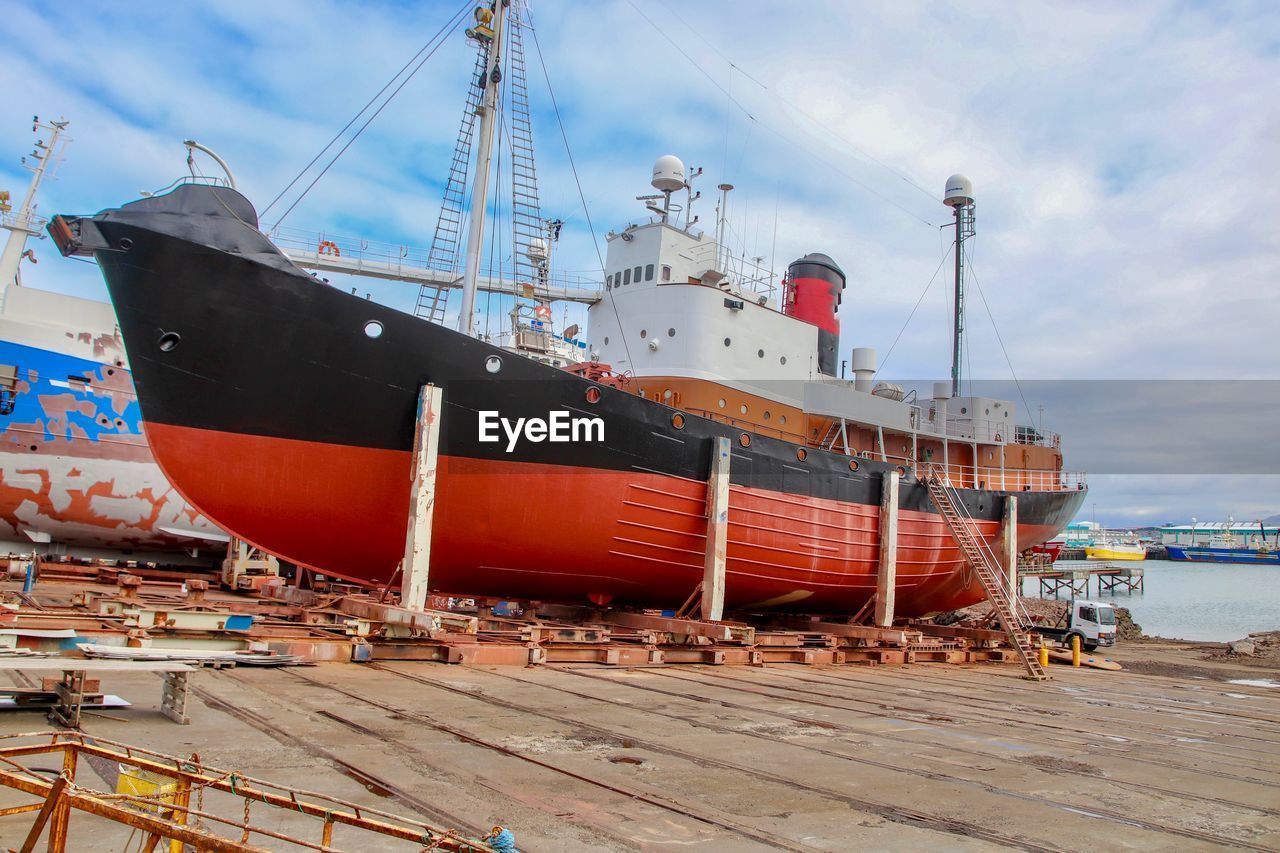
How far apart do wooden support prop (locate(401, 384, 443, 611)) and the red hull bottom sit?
0.61 m

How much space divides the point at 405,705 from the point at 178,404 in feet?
14.7

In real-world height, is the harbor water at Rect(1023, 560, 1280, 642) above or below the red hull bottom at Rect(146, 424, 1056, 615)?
below

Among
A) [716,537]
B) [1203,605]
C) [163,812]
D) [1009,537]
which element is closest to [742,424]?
[716,537]

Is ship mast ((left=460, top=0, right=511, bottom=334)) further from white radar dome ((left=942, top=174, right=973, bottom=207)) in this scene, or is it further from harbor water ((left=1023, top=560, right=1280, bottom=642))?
harbor water ((left=1023, top=560, right=1280, bottom=642))

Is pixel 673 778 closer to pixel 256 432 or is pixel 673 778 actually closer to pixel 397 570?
pixel 397 570

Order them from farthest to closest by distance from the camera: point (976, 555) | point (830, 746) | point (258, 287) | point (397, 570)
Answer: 1. point (976, 555)
2. point (397, 570)
3. point (258, 287)
4. point (830, 746)

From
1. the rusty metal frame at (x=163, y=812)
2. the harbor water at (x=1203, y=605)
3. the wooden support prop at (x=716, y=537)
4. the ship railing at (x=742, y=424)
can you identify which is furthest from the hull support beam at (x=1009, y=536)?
the harbor water at (x=1203, y=605)

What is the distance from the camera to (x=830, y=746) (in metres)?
6.16

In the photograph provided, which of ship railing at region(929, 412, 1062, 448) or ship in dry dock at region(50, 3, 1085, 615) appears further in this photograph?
ship railing at region(929, 412, 1062, 448)

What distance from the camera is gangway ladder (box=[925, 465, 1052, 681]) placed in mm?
14141

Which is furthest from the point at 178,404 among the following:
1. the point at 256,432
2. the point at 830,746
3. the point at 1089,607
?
the point at 1089,607

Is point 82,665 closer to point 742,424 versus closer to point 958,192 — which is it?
point 742,424

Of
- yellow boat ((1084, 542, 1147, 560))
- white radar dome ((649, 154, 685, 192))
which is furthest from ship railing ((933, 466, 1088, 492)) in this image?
yellow boat ((1084, 542, 1147, 560))

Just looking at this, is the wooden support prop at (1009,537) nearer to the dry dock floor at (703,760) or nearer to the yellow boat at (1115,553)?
the dry dock floor at (703,760)
